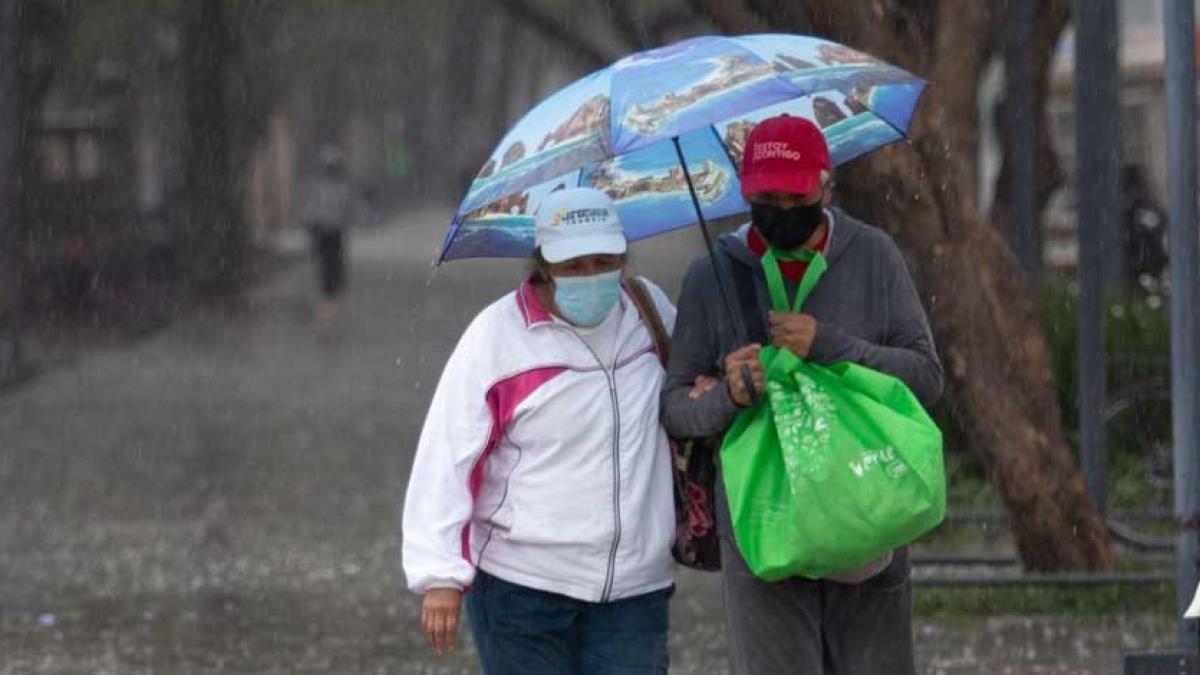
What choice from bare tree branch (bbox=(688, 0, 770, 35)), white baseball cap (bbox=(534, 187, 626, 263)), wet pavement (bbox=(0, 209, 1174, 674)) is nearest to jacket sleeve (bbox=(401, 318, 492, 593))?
white baseball cap (bbox=(534, 187, 626, 263))

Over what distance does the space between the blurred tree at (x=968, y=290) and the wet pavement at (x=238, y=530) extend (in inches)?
18.3

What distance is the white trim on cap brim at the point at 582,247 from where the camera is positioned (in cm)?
531

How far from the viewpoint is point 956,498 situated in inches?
486

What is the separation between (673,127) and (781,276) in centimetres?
37

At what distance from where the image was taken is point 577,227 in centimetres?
535

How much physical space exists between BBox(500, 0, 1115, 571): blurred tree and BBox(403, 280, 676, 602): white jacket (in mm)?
4110

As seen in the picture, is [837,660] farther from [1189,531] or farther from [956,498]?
[956,498]

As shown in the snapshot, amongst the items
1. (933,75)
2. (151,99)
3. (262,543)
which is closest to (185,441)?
(262,543)

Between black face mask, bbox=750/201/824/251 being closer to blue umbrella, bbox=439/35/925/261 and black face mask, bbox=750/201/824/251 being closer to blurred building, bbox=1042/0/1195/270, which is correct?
blue umbrella, bbox=439/35/925/261

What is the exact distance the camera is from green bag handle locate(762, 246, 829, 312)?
5.25m

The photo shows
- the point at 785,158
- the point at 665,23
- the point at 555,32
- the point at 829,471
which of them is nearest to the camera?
the point at 829,471

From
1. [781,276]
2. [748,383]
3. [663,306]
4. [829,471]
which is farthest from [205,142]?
[829,471]

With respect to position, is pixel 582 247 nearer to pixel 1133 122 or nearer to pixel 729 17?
pixel 729 17

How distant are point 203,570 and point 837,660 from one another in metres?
6.37
